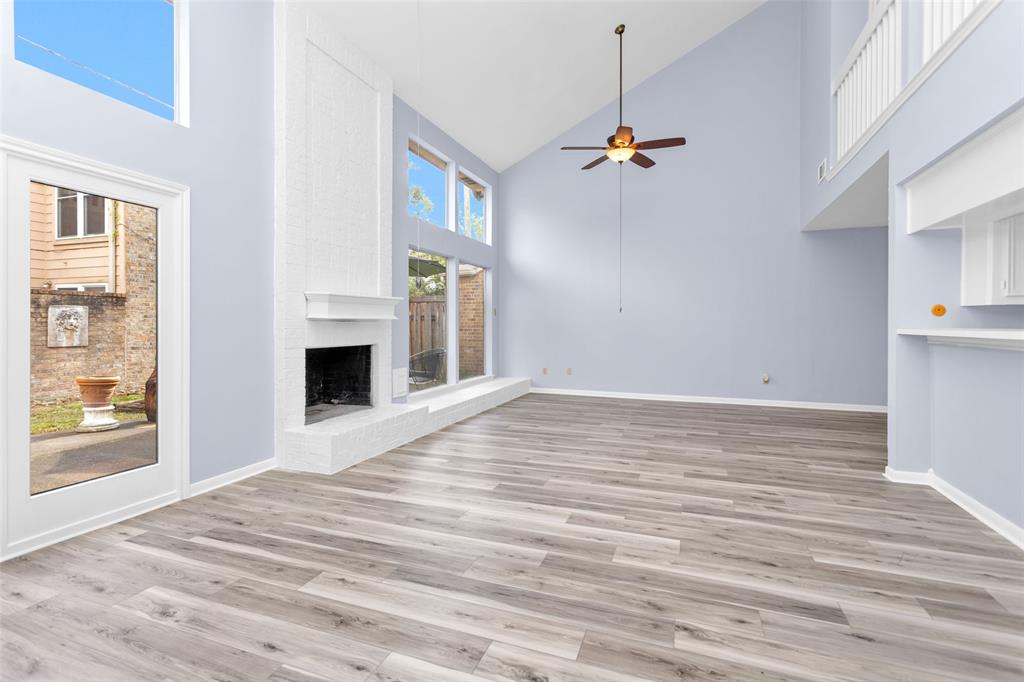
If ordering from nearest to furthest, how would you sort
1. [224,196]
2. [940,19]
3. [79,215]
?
[79,215], [940,19], [224,196]

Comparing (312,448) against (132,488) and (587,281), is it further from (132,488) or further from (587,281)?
(587,281)

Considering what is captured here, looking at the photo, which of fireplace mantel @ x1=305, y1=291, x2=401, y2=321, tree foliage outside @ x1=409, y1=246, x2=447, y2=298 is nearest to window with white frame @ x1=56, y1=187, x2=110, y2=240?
fireplace mantel @ x1=305, y1=291, x2=401, y2=321

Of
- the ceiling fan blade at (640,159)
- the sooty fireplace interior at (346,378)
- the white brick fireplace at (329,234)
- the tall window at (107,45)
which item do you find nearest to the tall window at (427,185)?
the white brick fireplace at (329,234)

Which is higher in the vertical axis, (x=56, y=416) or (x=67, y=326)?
(x=67, y=326)

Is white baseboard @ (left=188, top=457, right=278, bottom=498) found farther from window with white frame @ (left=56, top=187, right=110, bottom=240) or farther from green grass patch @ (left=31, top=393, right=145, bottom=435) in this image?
window with white frame @ (left=56, top=187, right=110, bottom=240)

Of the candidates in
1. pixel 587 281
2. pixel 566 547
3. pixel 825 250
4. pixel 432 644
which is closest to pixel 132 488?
pixel 432 644

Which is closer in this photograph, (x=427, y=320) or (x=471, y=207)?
(x=427, y=320)

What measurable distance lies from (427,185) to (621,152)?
245 cm

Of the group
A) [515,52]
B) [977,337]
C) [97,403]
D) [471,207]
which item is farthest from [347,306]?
[977,337]

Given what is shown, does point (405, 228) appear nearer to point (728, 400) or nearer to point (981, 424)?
point (728, 400)

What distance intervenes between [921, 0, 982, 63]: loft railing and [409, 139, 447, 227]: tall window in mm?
4494

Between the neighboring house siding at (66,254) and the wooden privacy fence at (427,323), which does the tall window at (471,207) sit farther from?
the neighboring house siding at (66,254)

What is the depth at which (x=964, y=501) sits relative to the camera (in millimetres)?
2814

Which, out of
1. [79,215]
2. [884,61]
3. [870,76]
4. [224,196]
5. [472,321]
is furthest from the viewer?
[472,321]
